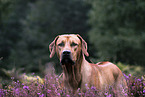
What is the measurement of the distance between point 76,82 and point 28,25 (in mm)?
28096

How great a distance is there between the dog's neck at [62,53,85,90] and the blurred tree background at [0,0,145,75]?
12.4 m

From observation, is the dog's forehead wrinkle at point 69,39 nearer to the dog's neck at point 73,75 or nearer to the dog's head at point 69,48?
the dog's head at point 69,48

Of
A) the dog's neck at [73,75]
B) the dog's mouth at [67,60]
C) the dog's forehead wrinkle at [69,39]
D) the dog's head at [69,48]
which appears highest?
the dog's forehead wrinkle at [69,39]

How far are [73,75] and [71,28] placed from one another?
91.0 feet

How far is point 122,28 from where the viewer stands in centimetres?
2059

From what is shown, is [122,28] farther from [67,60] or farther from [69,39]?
[67,60]

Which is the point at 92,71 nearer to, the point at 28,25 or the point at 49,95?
the point at 49,95

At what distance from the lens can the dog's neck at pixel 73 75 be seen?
4.54 metres

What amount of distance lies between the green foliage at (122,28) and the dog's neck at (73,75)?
546 inches

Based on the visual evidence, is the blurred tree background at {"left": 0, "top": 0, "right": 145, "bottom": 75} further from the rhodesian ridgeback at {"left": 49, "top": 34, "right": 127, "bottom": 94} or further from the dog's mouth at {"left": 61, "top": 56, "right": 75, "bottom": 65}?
the dog's mouth at {"left": 61, "top": 56, "right": 75, "bottom": 65}

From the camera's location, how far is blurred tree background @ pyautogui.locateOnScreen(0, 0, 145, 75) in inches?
781

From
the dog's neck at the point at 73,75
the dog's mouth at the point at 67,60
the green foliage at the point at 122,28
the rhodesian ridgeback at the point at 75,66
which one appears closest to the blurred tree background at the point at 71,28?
the green foliage at the point at 122,28

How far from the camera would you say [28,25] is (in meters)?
31.7

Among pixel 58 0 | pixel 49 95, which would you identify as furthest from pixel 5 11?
pixel 49 95
